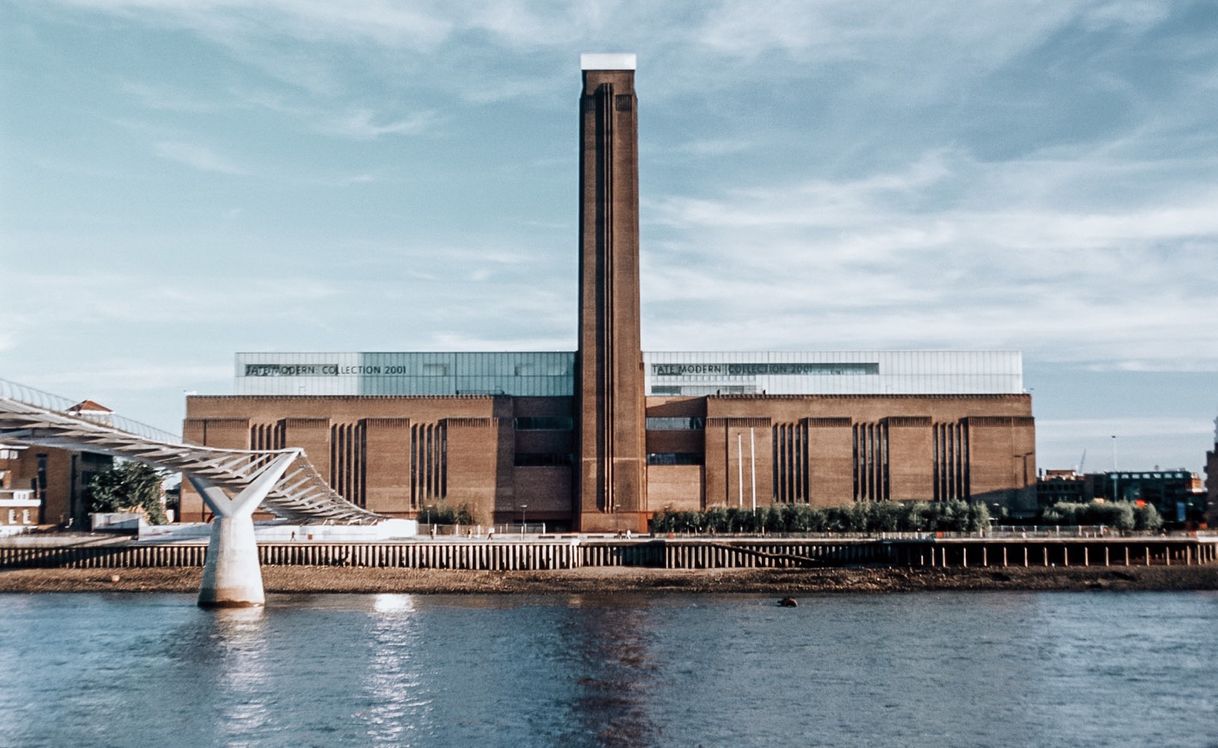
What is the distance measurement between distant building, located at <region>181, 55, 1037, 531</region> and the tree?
10.5ft

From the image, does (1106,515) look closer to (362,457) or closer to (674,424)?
(674,424)

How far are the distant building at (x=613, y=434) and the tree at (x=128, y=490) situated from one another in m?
3.19

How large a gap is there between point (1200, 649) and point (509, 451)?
7285 cm

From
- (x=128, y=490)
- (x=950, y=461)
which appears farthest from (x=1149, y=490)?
(x=128, y=490)

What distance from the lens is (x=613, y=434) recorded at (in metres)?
121

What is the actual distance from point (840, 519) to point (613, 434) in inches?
847

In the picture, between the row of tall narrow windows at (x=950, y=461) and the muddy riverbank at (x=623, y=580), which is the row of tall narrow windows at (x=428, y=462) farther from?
the row of tall narrow windows at (x=950, y=461)

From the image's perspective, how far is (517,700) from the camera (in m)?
49.2

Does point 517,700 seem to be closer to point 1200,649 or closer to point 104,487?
point 1200,649

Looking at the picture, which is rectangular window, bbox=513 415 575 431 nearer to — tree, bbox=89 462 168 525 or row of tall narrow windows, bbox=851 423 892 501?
row of tall narrow windows, bbox=851 423 892 501

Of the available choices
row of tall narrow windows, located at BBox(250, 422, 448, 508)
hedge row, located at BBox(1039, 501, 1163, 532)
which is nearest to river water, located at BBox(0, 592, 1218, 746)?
hedge row, located at BBox(1039, 501, 1163, 532)

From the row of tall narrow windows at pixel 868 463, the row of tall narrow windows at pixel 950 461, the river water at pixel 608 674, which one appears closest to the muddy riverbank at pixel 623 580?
the river water at pixel 608 674

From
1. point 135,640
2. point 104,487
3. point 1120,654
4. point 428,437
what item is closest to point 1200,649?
point 1120,654

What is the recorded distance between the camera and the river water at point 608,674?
1757 inches
